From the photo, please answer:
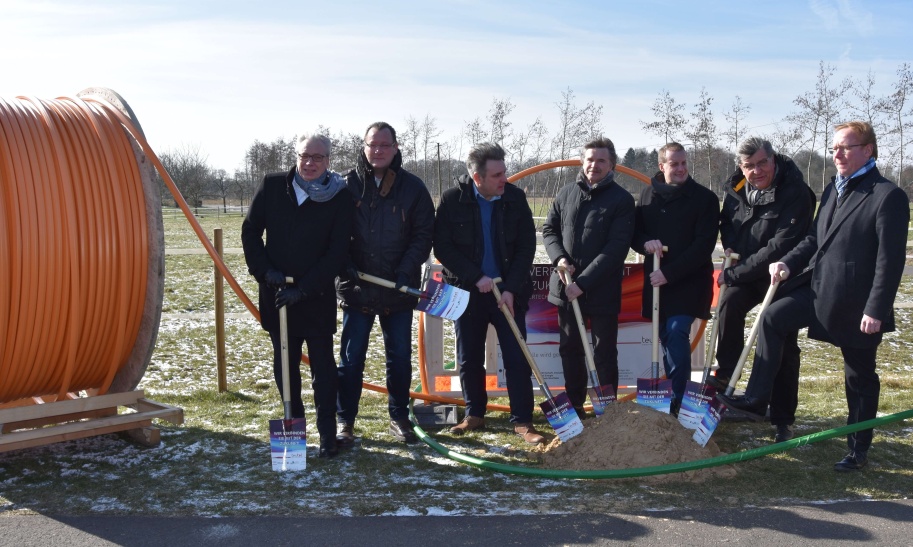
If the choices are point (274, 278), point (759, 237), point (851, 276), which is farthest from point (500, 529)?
point (759, 237)

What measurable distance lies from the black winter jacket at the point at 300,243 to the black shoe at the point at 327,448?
674 mm

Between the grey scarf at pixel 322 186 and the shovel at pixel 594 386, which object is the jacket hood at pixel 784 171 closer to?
the shovel at pixel 594 386

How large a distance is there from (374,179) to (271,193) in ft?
2.19

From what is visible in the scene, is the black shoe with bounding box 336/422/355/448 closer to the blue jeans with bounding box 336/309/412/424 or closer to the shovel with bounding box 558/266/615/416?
the blue jeans with bounding box 336/309/412/424

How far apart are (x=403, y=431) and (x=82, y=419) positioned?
221 centimetres

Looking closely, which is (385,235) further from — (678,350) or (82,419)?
(82,419)

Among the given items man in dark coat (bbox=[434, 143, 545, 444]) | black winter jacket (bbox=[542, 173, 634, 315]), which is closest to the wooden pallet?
man in dark coat (bbox=[434, 143, 545, 444])

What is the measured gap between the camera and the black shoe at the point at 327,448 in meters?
4.99

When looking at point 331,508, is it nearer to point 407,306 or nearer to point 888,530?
point 407,306

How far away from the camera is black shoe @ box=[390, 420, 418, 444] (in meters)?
5.37

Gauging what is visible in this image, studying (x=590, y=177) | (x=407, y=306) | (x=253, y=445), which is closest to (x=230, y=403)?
(x=253, y=445)

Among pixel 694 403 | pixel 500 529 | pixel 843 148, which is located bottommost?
pixel 500 529

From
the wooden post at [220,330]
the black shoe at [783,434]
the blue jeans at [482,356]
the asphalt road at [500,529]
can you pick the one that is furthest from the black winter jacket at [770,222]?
the wooden post at [220,330]

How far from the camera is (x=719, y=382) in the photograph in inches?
215
